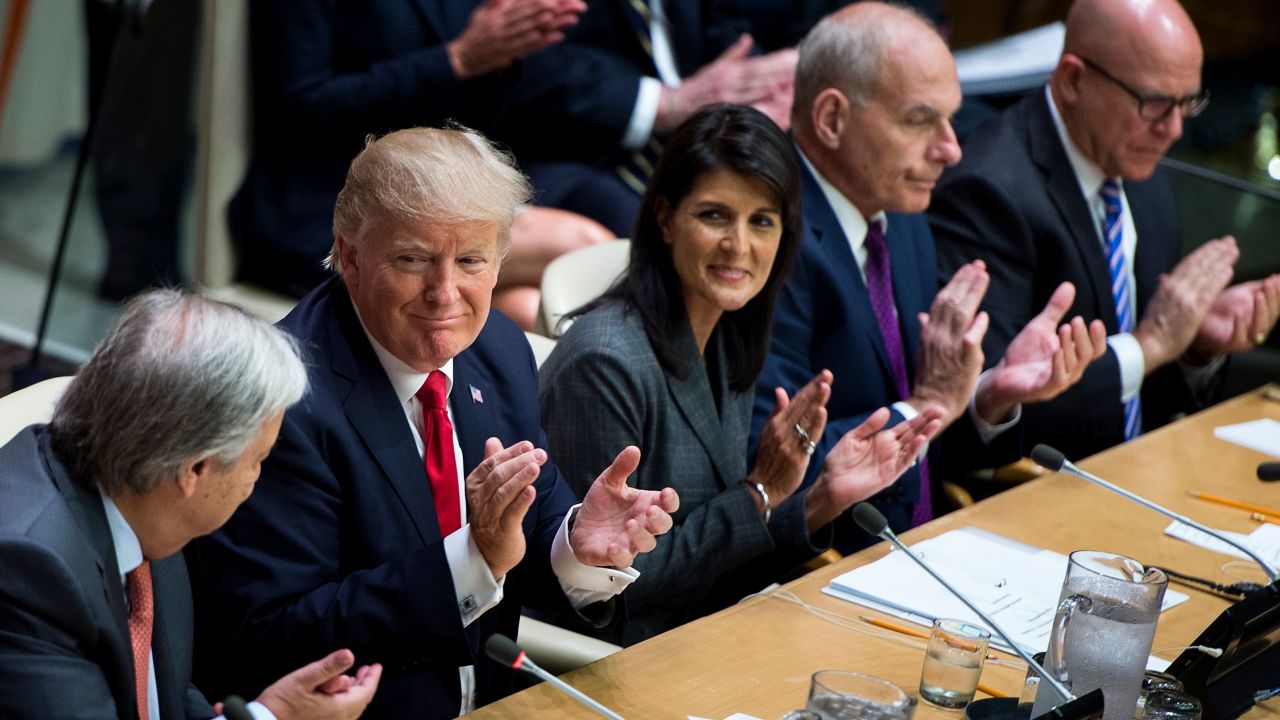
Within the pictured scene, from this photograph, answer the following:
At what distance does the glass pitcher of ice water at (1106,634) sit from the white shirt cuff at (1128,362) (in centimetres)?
174

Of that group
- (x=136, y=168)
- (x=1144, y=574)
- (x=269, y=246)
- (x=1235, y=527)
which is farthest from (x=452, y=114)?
(x=1144, y=574)

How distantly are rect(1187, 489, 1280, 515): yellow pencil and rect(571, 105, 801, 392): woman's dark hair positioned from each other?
0.93m

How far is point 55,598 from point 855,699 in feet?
2.74

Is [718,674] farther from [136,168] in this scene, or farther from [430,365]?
[136,168]

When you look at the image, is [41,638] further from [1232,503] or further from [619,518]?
[1232,503]

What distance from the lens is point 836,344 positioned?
2.99 meters

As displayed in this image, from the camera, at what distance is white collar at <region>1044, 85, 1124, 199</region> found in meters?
3.56

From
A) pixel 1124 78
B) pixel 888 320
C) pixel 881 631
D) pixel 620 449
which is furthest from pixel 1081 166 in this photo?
pixel 881 631

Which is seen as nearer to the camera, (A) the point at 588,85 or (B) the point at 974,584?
(B) the point at 974,584

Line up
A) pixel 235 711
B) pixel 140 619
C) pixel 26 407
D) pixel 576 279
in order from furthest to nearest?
pixel 576 279, pixel 26 407, pixel 140 619, pixel 235 711

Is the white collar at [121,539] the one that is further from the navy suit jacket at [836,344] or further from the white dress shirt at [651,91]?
the white dress shirt at [651,91]

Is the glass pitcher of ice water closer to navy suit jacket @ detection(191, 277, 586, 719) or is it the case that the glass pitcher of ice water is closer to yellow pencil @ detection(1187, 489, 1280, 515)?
navy suit jacket @ detection(191, 277, 586, 719)

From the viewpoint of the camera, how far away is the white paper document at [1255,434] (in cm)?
313

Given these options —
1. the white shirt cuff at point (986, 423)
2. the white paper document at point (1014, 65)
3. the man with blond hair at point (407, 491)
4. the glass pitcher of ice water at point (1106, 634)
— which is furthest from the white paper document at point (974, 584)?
the white paper document at point (1014, 65)
